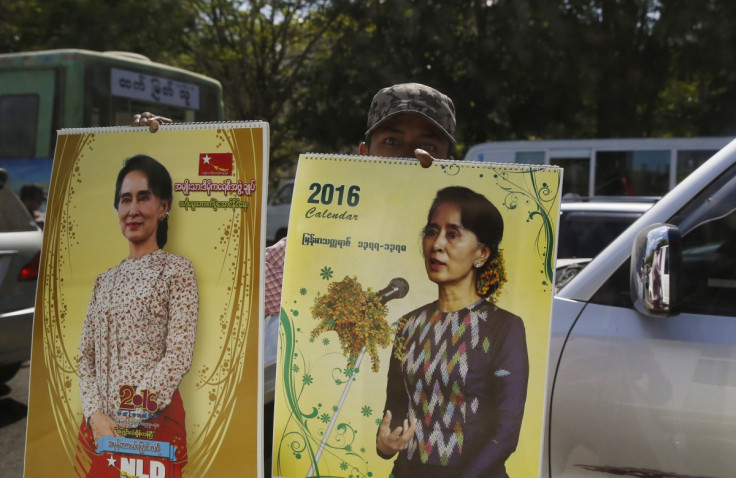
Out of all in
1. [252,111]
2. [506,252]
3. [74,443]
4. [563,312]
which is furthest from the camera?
[252,111]

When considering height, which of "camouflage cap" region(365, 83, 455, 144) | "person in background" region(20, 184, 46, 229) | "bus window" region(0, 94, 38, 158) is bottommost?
"camouflage cap" region(365, 83, 455, 144)

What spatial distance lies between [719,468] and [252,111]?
64.5ft

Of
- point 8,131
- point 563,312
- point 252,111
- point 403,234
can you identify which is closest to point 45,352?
point 403,234

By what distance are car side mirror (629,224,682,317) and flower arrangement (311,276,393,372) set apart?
0.71m

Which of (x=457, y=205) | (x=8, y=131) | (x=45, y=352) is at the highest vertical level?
(x=8, y=131)

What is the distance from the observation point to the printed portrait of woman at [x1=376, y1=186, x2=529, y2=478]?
1.75 metres

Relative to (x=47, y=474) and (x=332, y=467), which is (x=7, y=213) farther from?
(x=332, y=467)

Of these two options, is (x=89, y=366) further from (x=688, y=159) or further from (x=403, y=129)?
(x=688, y=159)

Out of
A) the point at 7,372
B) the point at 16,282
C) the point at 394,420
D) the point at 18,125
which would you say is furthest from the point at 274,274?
the point at 18,125

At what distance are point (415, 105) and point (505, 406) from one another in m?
1.00

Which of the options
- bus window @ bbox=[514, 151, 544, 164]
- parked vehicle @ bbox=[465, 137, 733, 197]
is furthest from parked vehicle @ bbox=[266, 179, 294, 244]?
bus window @ bbox=[514, 151, 544, 164]

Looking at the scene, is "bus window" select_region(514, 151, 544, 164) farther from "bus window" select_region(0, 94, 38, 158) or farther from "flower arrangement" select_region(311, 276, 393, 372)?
"flower arrangement" select_region(311, 276, 393, 372)

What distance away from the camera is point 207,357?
1.92 metres

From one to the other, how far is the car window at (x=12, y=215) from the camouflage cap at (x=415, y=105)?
11.4ft
